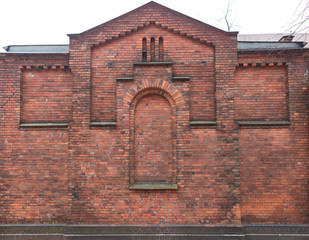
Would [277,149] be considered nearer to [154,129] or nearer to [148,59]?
[154,129]

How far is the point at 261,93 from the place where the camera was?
6996mm

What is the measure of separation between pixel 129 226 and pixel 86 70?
4.66m

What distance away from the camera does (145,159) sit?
267 inches

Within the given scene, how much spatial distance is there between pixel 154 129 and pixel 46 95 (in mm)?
3489

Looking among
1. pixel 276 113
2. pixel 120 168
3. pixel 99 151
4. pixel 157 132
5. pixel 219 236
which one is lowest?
pixel 219 236

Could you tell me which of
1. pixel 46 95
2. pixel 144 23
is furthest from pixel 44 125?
pixel 144 23

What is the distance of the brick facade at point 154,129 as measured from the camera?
6590 millimetres

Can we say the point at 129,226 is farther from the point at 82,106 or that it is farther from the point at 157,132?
the point at 82,106

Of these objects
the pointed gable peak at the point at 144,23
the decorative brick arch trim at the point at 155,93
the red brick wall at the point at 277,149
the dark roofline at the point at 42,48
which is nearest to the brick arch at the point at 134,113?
the decorative brick arch trim at the point at 155,93

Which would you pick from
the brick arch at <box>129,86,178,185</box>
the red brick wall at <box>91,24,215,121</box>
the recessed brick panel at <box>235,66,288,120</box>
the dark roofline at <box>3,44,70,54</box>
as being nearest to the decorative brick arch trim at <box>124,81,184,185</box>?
the brick arch at <box>129,86,178,185</box>

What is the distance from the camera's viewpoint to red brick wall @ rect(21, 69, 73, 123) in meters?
7.08

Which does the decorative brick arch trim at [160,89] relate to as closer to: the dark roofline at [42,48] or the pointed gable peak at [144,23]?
the pointed gable peak at [144,23]

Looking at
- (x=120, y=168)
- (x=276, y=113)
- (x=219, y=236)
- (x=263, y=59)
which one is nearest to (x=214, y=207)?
(x=219, y=236)

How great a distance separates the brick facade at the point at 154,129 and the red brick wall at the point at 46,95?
3cm
